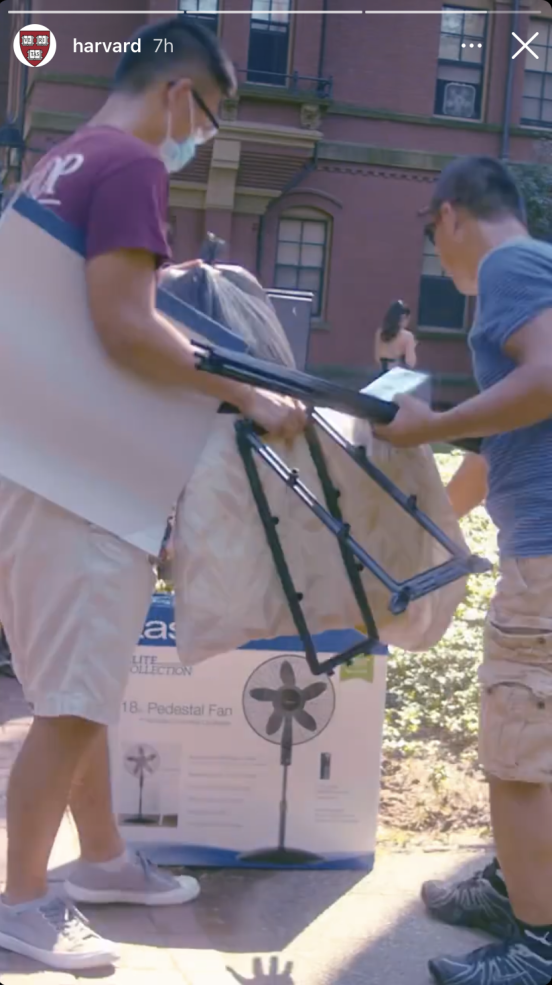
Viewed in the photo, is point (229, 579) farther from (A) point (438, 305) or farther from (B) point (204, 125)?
(A) point (438, 305)

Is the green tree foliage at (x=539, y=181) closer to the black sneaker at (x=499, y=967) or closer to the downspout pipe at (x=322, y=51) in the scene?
the downspout pipe at (x=322, y=51)

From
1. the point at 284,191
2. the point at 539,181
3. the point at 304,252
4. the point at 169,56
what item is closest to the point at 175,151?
the point at 169,56

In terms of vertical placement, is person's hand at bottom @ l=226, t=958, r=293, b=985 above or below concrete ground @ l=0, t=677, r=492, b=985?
below

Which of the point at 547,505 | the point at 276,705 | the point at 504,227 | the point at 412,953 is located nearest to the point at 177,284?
the point at 504,227

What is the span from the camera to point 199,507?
2367 millimetres

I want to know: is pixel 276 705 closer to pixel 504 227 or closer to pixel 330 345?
pixel 504 227

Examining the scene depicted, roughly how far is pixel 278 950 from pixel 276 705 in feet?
2.13

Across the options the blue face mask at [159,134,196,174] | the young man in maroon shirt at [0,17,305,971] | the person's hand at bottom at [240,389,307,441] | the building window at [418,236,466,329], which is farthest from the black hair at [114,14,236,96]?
the building window at [418,236,466,329]

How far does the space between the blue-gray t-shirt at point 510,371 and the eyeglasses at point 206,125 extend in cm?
67

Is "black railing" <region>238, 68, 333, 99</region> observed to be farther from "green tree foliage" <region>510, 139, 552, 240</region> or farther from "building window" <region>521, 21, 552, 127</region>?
"green tree foliage" <region>510, 139, 552, 240</region>

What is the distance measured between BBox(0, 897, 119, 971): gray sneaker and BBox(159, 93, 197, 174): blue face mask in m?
1.57

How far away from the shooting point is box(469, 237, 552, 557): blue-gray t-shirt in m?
2.25

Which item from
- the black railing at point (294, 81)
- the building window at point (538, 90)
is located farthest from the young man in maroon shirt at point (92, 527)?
the black railing at point (294, 81)

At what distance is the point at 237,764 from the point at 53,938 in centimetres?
77
